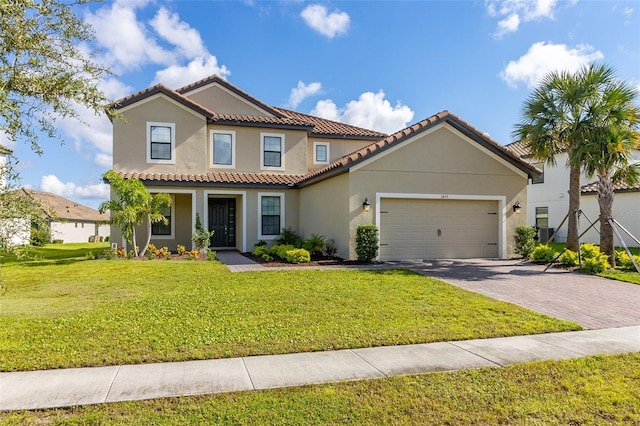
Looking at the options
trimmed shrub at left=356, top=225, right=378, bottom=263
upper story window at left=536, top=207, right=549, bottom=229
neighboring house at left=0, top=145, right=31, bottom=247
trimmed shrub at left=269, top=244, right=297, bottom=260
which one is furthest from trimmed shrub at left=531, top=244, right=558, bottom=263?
neighboring house at left=0, top=145, right=31, bottom=247

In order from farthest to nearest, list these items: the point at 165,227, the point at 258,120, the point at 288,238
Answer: the point at 258,120 → the point at 165,227 → the point at 288,238

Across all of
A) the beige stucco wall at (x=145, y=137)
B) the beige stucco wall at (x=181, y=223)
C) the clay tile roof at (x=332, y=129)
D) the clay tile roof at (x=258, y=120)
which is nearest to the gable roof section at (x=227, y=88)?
the clay tile roof at (x=258, y=120)

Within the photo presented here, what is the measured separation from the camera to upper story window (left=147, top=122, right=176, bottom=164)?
17783 mm

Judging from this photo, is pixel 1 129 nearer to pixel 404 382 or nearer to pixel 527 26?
pixel 404 382

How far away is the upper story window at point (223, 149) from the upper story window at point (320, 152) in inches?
180

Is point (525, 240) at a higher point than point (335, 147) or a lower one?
lower

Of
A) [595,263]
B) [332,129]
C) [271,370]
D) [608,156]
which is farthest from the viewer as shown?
[332,129]

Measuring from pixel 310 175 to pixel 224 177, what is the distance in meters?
3.91

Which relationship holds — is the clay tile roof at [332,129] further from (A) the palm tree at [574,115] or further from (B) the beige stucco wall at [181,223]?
(A) the palm tree at [574,115]

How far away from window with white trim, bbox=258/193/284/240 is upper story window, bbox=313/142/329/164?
3748mm

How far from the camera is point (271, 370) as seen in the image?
474cm

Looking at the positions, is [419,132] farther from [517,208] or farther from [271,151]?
[271,151]

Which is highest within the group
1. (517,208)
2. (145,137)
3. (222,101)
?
(222,101)

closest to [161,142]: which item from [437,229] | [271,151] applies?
[271,151]
